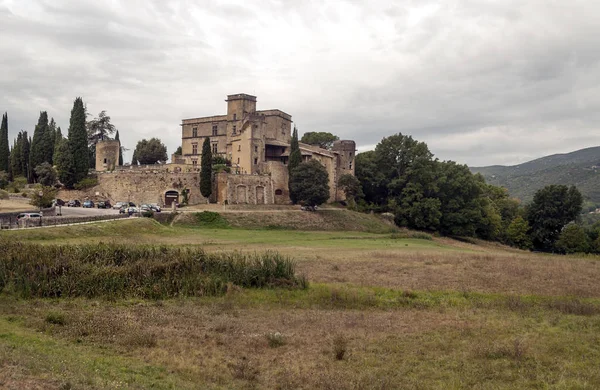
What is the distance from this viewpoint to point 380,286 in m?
23.9

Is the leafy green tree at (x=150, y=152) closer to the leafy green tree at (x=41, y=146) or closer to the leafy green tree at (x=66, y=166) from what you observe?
the leafy green tree at (x=41, y=146)

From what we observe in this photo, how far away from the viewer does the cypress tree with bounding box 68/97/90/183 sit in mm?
63688

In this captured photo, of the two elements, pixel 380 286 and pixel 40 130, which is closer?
pixel 380 286

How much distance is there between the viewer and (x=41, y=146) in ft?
237

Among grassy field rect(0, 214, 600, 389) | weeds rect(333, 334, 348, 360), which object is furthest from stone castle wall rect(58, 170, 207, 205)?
weeds rect(333, 334, 348, 360)

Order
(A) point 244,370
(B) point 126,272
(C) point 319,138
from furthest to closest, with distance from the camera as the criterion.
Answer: (C) point 319,138
(B) point 126,272
(A) point 244,370

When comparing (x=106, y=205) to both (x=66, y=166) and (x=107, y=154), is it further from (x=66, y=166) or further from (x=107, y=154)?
(x=107, y=154)

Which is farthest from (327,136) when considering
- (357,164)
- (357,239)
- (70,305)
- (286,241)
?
(70,305)

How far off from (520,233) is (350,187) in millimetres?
25338

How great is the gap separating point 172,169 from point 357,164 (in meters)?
29.4

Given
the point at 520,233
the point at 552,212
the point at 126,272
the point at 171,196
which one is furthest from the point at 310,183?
the point at 126,272

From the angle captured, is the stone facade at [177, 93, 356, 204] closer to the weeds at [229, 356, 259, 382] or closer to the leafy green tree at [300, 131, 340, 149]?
the leafy green tree at [300, 131, 340, 149]

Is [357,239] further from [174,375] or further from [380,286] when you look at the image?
[174,375]

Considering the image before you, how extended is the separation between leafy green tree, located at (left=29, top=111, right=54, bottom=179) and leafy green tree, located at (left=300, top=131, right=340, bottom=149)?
44.1 m
